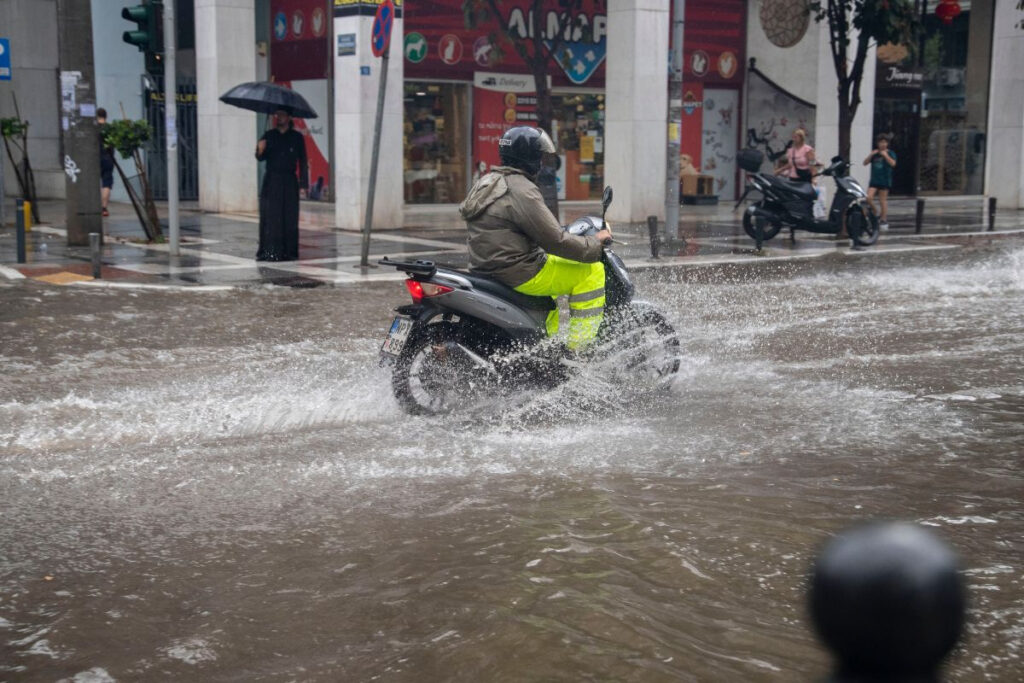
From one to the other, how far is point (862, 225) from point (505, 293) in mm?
13321

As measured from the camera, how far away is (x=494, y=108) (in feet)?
89.5

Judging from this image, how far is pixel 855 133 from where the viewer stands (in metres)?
25.5

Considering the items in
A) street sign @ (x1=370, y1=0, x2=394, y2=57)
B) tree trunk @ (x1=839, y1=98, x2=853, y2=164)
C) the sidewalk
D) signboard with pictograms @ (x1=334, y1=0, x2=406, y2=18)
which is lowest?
the sidewalk

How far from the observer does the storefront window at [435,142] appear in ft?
86.6

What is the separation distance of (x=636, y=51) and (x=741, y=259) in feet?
24.0

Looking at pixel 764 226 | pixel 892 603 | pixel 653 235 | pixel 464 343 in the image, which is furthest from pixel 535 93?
pixel 892 603

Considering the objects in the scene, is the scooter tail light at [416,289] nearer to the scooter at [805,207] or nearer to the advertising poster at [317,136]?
the scooter at [805,207]

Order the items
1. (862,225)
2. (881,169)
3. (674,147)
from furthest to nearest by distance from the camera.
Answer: (881,169) < (862,225) < (674,147)

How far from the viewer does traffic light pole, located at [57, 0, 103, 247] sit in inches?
639

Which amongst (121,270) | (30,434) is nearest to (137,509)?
(30,434)

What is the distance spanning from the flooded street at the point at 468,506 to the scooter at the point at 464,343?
0.58ft

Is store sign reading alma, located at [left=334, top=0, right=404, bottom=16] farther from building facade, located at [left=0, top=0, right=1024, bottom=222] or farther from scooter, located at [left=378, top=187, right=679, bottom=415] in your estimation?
scooter, located at [left=378, top=187, right=679, bottom=415]

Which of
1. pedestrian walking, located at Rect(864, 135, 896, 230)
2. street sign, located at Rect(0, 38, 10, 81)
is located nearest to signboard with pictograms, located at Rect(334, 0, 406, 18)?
street sign, located at Rect(0, 38, 10, 81)

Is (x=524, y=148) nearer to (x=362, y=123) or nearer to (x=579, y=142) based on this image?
(x=362, y=123)
